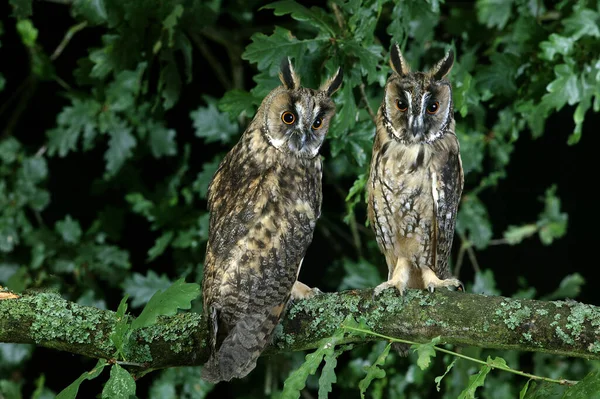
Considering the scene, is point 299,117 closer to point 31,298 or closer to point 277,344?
point 277,344

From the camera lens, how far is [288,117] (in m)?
1.93

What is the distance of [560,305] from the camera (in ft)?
5.88

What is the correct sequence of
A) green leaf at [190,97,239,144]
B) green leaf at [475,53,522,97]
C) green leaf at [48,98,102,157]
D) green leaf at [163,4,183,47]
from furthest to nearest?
green leaf at [48,98,102,157] < green leaf at [190,97,239,144] < green leaf at [475,53,522,97] < green leaf at [163,4,183,47]

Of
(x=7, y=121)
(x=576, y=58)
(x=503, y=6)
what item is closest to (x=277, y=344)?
(x=576, y=58)

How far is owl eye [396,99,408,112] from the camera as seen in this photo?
2126 mm

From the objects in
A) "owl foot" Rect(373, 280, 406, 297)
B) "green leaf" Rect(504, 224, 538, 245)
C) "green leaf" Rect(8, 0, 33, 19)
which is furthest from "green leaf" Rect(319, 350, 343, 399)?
"green leaf" Rect(504, 224, 538, 245)

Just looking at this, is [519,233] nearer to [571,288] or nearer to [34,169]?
[571,288]

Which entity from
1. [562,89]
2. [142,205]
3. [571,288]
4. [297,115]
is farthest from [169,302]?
[571,288]

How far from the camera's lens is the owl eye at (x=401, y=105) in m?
2.13

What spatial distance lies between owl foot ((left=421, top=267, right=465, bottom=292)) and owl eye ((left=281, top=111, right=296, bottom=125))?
1.85ft

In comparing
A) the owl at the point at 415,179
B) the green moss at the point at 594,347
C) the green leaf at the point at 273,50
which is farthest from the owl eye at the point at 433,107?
the green moss at the point at 594,347

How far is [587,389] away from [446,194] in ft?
2.79

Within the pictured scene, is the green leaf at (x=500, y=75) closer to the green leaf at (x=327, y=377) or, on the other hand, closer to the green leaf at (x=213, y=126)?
the green leaf at (x=213, y=126)

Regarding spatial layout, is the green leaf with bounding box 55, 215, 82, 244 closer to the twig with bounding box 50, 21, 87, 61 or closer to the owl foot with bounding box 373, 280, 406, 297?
the twig with bounding box 50, 21, 87, 61
